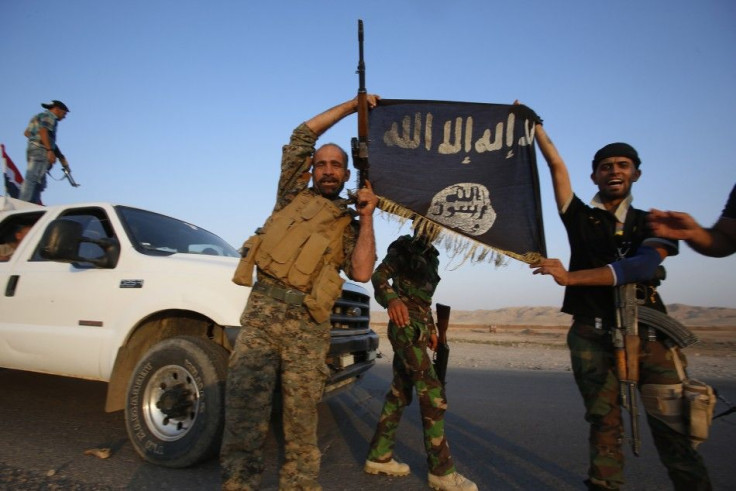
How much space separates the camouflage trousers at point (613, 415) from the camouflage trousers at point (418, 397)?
0.88 metres

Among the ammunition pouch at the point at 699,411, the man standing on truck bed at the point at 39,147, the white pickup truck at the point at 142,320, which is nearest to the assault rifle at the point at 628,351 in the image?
the ammunition pouch at the point at 699,411

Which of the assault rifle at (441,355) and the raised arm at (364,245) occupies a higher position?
the raised arm at (364,245)

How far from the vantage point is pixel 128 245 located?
3.57m

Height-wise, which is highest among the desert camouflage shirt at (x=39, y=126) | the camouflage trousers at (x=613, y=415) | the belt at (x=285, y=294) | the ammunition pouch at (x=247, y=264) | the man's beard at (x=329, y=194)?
the desert camouflage shirt at (x=39, y=126)

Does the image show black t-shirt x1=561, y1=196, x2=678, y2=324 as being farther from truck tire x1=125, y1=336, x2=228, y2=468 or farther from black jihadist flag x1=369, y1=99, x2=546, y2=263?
truck tire x1=125, y1=336, x2=228, y2=468

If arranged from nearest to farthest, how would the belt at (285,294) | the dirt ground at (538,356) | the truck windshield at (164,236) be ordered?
the belt at (285,294)
the truck windshield at (164,236)
the dirt ground at (538,356)

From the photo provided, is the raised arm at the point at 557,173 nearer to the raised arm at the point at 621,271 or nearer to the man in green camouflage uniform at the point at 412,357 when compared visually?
the raised arm at the point at 621,271

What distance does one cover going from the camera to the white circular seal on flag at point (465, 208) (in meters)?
2.72

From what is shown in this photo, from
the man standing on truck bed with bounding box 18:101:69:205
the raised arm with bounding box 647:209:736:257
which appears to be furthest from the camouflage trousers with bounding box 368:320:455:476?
the man standing on truck bed with bounding box 18:101:69:205

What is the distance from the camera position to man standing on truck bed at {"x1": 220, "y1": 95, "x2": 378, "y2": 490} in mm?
2074

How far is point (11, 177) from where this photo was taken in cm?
630

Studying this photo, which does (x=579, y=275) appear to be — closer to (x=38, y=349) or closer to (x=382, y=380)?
(x=38, y=349)

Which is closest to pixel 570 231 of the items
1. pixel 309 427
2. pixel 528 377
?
pixel 309 427

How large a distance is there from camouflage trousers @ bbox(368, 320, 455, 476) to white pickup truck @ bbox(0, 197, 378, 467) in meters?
0.48
